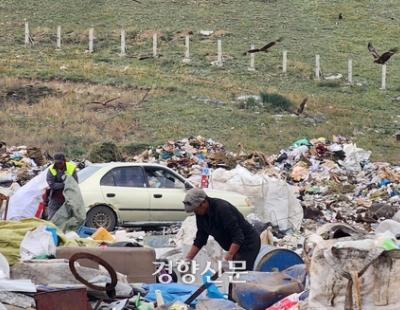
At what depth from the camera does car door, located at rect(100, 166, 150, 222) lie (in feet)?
52.6

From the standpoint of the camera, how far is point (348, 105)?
33750 mm

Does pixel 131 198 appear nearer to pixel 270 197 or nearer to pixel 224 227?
pixel 270 197

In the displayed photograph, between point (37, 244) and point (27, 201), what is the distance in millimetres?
4565

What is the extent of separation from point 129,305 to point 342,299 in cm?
215

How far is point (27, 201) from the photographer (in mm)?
13609

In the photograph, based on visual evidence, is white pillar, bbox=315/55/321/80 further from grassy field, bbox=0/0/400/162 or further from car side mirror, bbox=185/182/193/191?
car side mirror, bbox=185/182/193/191

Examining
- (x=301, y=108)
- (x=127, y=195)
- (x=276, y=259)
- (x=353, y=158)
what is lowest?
(x=353, y=158)

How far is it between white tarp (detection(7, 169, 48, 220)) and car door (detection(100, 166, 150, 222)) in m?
2.32

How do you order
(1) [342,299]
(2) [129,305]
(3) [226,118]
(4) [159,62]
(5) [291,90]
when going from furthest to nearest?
(4) [159,62]
(5) [291,90]
(3) [226,118]
(2) [129,305]
(1) [342,299]

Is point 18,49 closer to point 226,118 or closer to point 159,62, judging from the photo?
point 159,62

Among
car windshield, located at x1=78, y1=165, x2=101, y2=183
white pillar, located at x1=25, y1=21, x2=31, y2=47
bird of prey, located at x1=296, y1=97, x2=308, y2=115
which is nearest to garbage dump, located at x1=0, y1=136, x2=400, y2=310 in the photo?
car windshield, located at x1=78, y1=165, x2=101, y2=183

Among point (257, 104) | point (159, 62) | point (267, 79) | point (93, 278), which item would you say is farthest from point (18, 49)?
point (93, 278)


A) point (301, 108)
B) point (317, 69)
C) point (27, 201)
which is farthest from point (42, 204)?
point (317, 69)

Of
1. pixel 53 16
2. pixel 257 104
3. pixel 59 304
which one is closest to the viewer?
pixel 59 304
